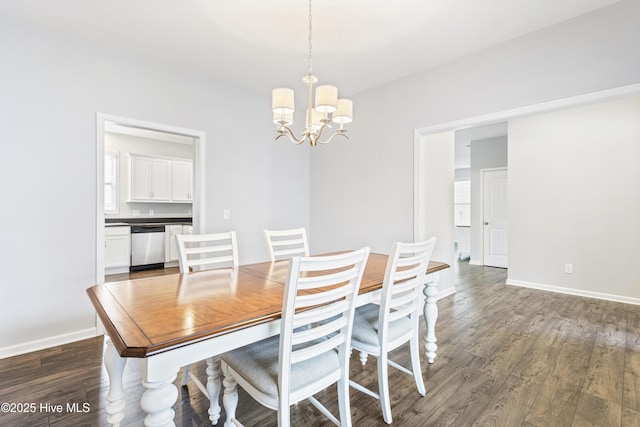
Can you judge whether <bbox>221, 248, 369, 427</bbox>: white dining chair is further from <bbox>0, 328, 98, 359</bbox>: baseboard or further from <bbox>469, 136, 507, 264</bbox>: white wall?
<bbox>469, 136, 507, 264</bbox>: white wall

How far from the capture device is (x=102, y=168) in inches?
111

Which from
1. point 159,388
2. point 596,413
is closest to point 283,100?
point 159,388

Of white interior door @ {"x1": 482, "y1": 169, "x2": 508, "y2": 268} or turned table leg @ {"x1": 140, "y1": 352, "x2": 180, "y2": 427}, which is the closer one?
turned table leg @ {"x1": 140, "y1": 352, "x2": 180, "y2": 427}

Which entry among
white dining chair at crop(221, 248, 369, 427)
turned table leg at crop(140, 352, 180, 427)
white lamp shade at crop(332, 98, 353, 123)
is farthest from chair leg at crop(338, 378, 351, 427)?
white lamp shade at crop(332, 98, 353, 123)

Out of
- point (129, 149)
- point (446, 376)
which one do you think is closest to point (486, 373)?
point (446, 376)

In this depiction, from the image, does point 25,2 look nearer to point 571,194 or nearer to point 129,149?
point 129,149

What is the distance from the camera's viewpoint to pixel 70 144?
266cm

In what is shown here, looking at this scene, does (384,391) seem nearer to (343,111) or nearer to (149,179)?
(343,111)

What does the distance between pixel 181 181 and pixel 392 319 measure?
5.79 m

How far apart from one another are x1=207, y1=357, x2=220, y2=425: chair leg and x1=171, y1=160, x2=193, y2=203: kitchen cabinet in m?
5.32

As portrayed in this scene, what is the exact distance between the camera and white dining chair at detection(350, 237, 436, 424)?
164cm

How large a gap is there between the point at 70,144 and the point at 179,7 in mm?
1533

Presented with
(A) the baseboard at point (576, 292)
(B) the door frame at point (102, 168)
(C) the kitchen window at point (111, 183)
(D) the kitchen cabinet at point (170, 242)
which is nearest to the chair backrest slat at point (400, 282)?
(B) the door frame at point (102, 168)

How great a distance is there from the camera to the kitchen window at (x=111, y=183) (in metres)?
5.55
